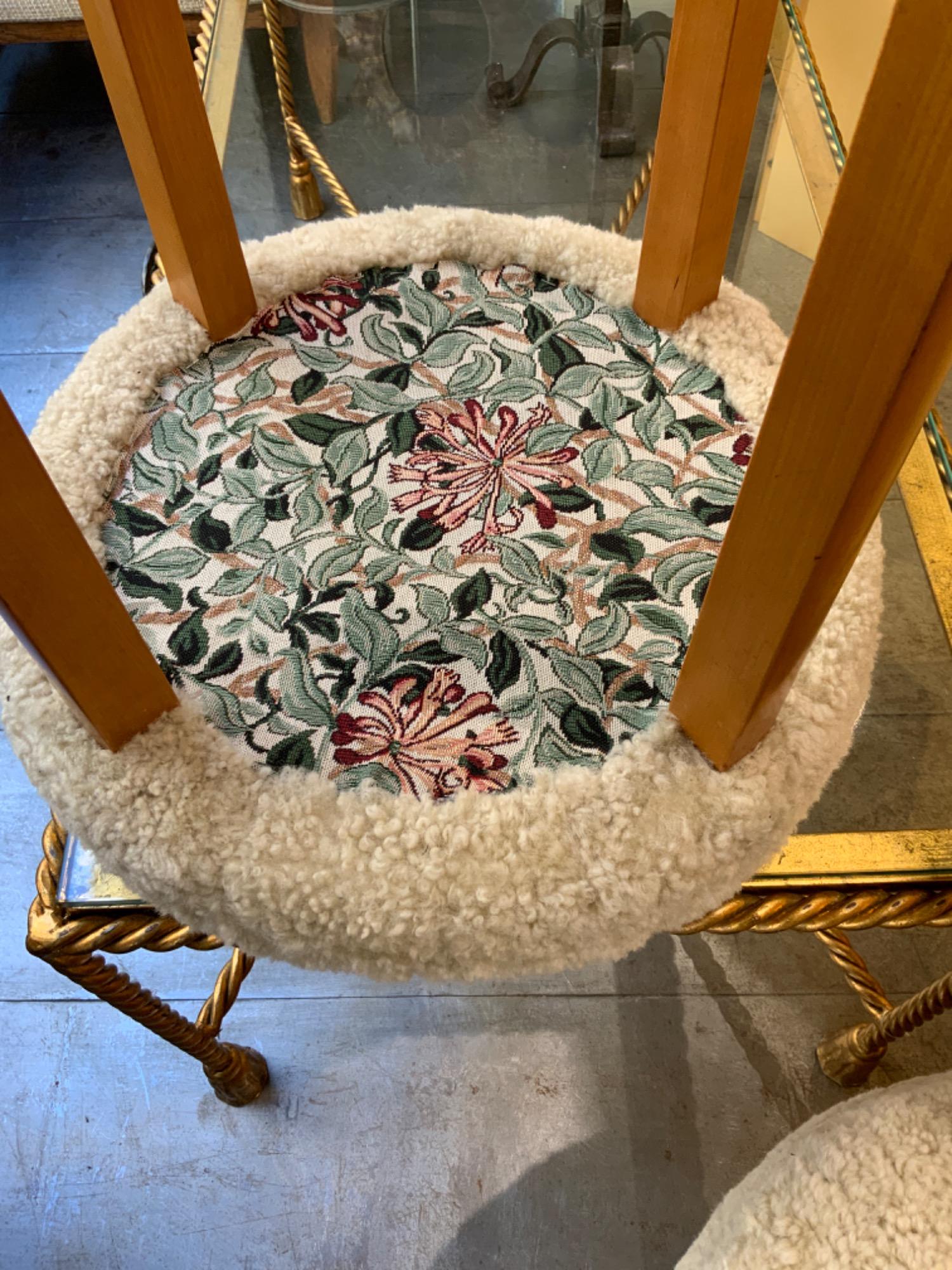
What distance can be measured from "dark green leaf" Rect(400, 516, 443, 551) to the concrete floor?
32 centimetres

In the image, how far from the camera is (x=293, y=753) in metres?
0.38

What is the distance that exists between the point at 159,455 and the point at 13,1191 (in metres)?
0.59

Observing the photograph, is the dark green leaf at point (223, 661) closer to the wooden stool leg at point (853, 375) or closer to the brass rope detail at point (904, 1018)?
the wooden stool leg at point (853, 375)

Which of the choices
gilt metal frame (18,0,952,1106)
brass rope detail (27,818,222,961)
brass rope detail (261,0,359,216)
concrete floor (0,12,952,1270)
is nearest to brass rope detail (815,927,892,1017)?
gilt metal frame (18,0,952,1106)

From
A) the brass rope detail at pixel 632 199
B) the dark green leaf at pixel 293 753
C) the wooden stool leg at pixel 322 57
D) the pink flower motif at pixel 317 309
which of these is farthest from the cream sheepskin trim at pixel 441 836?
the wooden stool leg at pixel 322 57

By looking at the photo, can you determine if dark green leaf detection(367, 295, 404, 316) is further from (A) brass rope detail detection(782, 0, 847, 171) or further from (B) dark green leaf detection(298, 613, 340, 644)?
(A) brass rope detail detection(782, 0, 847, 171)

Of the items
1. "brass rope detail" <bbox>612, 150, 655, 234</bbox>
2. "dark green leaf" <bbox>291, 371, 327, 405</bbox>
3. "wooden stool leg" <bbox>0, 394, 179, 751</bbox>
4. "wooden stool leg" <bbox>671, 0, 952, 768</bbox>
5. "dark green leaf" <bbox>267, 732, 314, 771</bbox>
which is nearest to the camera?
"wooden stool leg" <bbox>671, 0, 952, 768</bbox>

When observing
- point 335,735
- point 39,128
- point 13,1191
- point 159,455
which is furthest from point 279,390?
point 39,128

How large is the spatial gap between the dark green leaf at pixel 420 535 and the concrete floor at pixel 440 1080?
1.06 ft

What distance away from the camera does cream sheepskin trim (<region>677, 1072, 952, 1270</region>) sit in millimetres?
414

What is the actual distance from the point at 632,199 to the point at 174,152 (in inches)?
16.0

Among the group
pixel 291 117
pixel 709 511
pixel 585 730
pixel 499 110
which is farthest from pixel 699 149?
pixel 291 117

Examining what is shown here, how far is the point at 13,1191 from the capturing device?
2.35 ft

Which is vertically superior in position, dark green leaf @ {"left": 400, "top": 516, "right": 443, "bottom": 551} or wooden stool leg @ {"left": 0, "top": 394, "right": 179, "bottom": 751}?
wooden stool leg @ {"left": 0, "top": 394, "right": 179, "bottom": 751}
